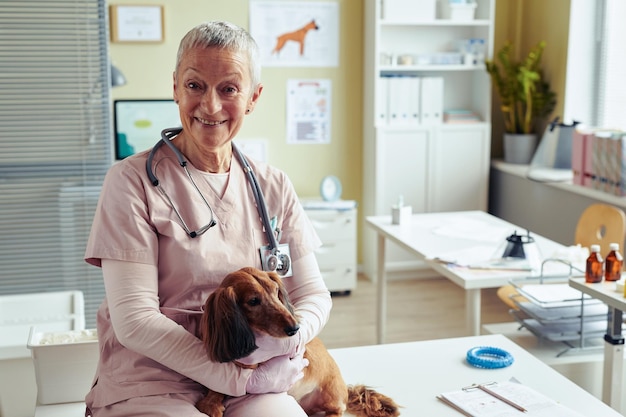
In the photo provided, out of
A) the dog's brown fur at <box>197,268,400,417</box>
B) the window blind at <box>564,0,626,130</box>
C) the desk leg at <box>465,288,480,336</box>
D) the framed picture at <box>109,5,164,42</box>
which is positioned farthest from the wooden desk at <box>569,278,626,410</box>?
the framed picture at <box>109,5,164,42</box>

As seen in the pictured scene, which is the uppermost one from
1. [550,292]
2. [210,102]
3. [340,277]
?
[210,102]

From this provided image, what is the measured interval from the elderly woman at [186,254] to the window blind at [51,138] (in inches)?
76.7

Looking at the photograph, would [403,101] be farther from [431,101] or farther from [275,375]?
[275,375]

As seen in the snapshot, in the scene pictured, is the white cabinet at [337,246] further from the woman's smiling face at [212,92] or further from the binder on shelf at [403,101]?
the woman's smiling face at [212,92]

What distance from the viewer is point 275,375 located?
1622 mm

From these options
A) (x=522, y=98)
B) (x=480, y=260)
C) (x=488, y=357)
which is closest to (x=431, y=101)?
(x=522, y=98)

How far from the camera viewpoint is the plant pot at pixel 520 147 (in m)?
4.98

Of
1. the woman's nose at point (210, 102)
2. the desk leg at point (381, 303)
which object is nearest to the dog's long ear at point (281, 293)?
the woman's nose at point (210, 102)

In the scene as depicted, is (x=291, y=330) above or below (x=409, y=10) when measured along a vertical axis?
below

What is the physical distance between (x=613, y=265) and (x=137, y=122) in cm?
307

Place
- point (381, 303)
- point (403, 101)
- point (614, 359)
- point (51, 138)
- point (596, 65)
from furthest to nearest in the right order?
point (403, 101)
point (596, 65)
point (381, 303)
point (51, 138)
point (614, 359)

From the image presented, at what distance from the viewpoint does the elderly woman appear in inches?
62.1

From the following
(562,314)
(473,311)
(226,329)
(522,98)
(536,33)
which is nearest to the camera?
(226,329)

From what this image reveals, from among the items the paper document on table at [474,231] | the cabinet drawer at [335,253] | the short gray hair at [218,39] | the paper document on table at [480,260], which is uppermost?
the short gray hair at [218,39]
